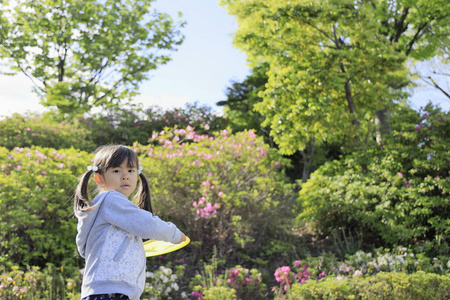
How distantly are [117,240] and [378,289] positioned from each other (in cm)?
268

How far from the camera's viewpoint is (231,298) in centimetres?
462

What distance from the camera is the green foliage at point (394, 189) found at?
626 cm

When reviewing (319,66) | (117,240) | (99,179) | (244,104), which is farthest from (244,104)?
(117,240)

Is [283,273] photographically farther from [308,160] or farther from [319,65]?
[308,160]

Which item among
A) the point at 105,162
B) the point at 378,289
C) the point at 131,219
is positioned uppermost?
the point at 105,162

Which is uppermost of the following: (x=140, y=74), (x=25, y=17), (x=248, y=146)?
(x=25, y=17)

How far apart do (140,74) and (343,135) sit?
10.1m

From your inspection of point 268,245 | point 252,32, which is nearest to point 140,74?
point 252,32

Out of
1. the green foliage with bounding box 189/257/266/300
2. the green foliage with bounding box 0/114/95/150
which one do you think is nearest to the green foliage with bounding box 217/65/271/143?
the green foliage with bounding box 0/114/95/150

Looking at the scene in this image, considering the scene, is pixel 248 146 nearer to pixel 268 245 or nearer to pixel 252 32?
pixel 268 245

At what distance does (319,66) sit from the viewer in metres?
8.45

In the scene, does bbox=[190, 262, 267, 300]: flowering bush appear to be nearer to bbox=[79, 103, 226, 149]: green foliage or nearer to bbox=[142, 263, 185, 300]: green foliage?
bbox=[142, 263, 185, 300]: green foliage

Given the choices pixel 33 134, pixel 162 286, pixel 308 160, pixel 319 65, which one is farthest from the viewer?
pixel 308 160

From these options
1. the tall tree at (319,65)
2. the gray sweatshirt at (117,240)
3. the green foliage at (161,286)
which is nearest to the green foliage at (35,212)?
the green foliage at (161,286)
